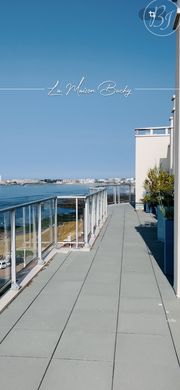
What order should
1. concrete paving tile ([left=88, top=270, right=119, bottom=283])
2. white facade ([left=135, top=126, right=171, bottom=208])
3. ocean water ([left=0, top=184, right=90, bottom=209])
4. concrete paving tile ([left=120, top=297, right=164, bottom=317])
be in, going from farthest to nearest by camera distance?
white facade ([left=135, top=126, right=171, bottom=208]), ocean water ([left=0, top=184, right=90, bottom=209]), concrete paving tile ([left=88, top=270, right=119, bottom=283]), concrete paving tile ([left=120, top=297, right=164, bottom=317])

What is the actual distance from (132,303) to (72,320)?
0.70m

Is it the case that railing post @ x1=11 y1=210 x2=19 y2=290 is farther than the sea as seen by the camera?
No

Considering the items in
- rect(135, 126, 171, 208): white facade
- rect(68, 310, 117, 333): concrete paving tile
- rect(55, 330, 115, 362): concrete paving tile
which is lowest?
rect(55, 330, 115, 362): concrete paving tile

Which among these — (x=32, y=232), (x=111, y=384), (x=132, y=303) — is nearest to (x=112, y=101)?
(x=32, y=232)

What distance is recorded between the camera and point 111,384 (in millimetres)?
2082

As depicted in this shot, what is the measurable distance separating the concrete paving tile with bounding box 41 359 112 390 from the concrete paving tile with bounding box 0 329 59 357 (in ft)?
0.61

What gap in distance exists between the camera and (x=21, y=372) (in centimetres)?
221

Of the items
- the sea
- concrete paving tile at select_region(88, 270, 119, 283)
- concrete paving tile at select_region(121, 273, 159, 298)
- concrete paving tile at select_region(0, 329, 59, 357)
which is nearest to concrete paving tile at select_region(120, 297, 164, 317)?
concrete paving tile at select_region(121, 273, 159, 298)

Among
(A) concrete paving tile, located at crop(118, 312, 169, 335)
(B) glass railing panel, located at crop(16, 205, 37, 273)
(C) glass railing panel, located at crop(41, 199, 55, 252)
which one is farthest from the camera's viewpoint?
(C) glass railing panel, located at crop(41, 199, 55, 252)

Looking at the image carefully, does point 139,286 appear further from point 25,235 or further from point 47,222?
point 47,222

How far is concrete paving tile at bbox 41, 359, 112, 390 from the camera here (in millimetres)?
2064

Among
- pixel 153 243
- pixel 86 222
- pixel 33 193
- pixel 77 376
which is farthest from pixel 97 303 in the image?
pixel 33 193

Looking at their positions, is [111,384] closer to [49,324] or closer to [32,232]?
[49,324]

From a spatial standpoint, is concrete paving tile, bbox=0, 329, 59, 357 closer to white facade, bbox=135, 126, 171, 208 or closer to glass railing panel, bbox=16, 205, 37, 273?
glass railing panel, bbox=16, 205, 37, 273
